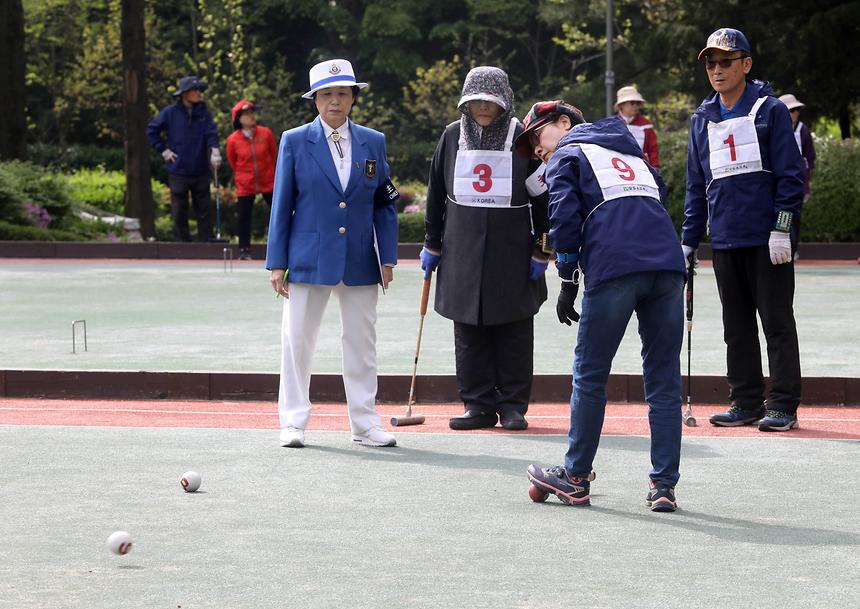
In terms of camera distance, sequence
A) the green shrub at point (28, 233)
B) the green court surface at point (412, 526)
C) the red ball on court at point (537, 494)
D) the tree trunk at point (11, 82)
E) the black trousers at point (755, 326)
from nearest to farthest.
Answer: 1. the green court surface at point (412, 526)
2. the red ball on court at point (537, 494)
3. the black trousers at point (755, 326)
4. the green shrub at point (28, 233)
5. the tree trunk at point (11, 82)

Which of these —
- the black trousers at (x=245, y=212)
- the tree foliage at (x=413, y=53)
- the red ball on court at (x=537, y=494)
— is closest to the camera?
the red ball on court at (x=537, y=494)

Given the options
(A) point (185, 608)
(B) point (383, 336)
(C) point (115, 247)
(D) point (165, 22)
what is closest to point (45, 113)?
(D) point (165, 22)

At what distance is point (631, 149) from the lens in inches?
268

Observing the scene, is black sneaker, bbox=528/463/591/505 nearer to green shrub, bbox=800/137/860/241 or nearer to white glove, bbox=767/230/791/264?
white glove, bbox=767/230/791/264

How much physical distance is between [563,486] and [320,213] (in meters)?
2.45

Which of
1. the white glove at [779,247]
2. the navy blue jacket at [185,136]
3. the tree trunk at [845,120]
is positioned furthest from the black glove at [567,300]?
the tree trunk at [845,120]

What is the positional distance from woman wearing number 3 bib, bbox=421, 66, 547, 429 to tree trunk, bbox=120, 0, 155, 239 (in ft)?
57.9

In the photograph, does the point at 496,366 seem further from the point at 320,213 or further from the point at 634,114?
the point at 634,114

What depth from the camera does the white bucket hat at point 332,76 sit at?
859 centimetres

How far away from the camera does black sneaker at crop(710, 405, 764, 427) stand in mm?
9195

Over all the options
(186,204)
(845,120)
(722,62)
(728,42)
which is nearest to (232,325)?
(722,62)

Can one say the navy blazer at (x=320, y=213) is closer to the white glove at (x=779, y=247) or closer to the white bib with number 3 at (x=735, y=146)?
the white bib with number 3 at (x=735, y=146)

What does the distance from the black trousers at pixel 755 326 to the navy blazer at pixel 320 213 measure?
1.93 m

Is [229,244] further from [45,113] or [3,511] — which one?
[45,113]
